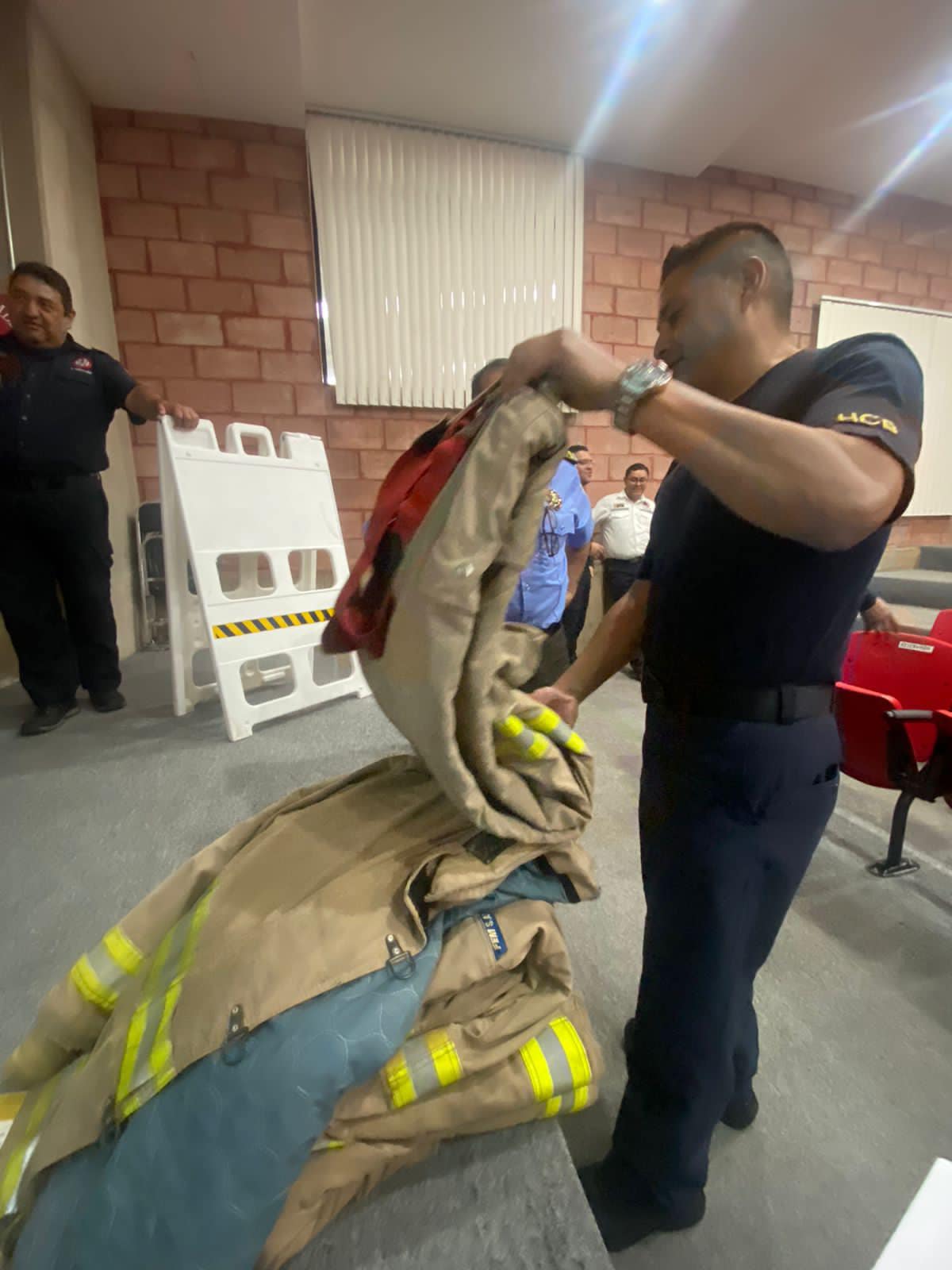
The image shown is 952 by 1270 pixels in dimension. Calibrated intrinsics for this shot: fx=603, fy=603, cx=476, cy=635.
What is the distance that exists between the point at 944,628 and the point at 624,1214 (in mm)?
2100

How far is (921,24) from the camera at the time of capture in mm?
2781

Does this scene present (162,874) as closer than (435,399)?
Yes

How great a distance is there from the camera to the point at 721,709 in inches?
30.2

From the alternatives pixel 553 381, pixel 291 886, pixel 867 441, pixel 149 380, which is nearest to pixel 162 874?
pixel 291 886

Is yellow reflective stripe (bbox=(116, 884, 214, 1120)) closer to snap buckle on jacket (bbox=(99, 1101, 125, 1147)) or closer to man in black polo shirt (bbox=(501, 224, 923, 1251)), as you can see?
snap buckle on jacket (bbox=(99, 1101, 125, 1147))

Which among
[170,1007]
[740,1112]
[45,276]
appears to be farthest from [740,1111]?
[45,276]

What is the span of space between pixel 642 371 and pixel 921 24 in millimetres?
3890

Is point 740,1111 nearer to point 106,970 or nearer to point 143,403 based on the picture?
point 106,970

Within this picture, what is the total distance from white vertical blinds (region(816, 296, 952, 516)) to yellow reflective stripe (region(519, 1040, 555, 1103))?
499 cm

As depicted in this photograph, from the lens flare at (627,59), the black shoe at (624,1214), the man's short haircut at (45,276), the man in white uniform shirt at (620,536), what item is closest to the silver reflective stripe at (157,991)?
the black shoe at (624,1214)

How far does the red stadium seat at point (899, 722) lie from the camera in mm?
1488

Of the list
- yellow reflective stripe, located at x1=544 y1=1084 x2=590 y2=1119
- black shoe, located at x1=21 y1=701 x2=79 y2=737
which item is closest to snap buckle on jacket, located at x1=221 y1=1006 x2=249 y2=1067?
yellow reflective stripe, located at x1=544 y1=1084 x2=590 y2=1119

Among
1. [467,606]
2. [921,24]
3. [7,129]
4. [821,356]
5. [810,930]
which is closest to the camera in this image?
[467,606]

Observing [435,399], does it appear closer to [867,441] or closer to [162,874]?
[162,874]
